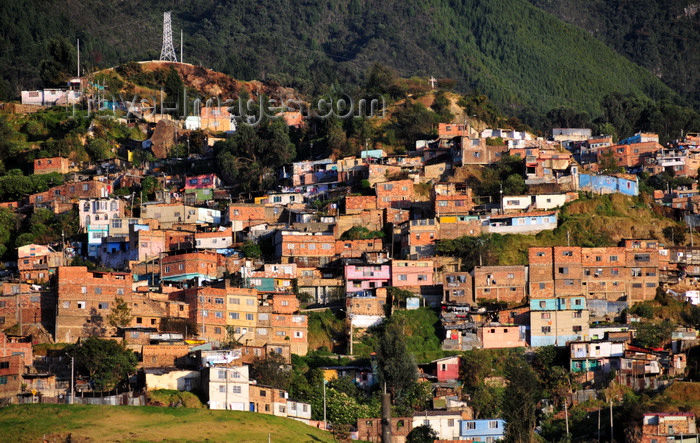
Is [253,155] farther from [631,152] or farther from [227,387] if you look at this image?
[227,387]

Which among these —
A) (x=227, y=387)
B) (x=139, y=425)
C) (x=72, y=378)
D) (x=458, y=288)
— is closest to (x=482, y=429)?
(x=227, y=387)

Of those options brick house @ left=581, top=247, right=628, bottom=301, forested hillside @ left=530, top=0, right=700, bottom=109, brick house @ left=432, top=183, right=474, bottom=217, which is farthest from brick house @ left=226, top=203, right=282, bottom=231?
forested hillside @ left=530, top=0, right=700, bottom=109

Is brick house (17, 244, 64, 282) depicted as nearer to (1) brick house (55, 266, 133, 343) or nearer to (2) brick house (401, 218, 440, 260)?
(1) brick house (55, 266, 133, 343)

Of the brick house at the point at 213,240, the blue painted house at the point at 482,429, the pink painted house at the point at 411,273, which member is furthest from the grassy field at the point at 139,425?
the brick house at the point at 213,240

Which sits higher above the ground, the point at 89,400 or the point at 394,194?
the point at 394,194

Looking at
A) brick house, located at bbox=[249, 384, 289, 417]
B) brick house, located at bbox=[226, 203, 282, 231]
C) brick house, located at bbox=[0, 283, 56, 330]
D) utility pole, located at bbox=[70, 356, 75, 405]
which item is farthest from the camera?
brick house, located at bbox=[226, 203, 282, 231]

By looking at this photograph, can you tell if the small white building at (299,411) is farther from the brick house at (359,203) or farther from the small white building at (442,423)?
the brick house at (359,203)
